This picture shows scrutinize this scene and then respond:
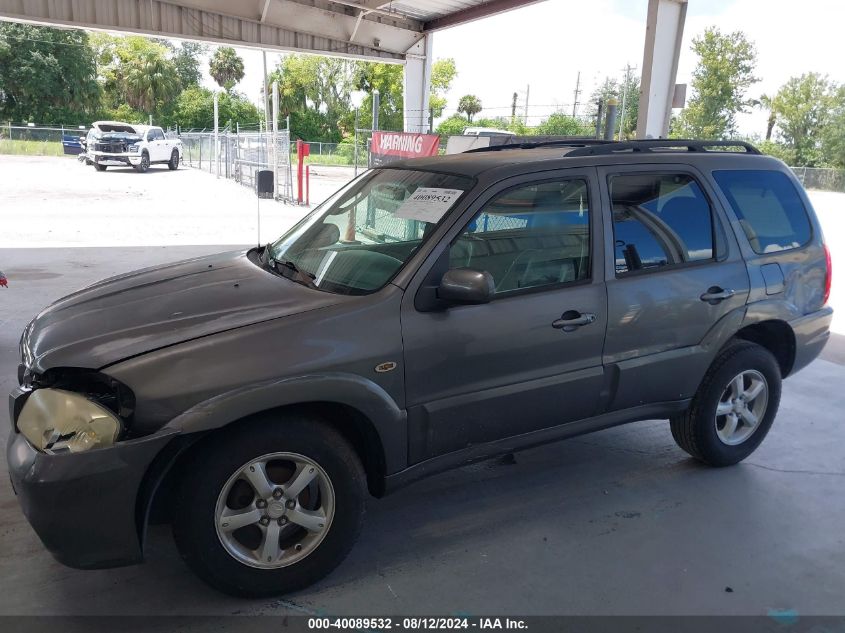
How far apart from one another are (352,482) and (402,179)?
170cm

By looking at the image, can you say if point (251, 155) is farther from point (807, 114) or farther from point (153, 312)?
point (807, 114)

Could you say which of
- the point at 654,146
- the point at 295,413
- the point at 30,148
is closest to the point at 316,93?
the point at 30,148

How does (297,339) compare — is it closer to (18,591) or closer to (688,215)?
(18,591)

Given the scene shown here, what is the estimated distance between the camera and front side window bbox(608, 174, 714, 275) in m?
3.59

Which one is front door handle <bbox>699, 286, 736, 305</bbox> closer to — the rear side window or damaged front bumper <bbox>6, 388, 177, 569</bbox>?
the rear side window

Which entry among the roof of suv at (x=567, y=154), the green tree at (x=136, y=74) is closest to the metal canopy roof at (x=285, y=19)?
the roof of suv at (x=567, y=154)

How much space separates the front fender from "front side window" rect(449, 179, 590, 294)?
0.73 metres

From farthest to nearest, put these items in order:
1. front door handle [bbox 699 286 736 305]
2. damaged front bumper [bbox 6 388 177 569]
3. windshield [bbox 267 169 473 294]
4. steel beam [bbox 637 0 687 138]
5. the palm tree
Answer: the palm tree < steel beam [bbox 637 0 687 138] < front door handle [bbox 699 286 736 305] < windshield [bbox 267 169 473 294] < damaged front bumper [bbox 6 388 177 569]

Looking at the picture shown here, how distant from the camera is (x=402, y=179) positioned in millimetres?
3723

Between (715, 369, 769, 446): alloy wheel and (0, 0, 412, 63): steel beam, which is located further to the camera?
(0, 0, 412, 63): steel beam

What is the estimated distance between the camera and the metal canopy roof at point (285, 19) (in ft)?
39.2

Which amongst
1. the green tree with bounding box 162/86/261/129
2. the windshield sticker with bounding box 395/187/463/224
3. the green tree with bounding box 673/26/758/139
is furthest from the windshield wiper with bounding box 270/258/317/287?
the green tree with bounding box 162/86/261/129

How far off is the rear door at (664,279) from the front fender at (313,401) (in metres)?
1.24

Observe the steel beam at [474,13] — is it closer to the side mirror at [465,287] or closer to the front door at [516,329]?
the front door at [516,329]
